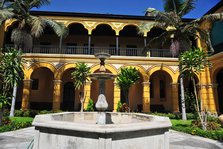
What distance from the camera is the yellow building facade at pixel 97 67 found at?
17.4 m

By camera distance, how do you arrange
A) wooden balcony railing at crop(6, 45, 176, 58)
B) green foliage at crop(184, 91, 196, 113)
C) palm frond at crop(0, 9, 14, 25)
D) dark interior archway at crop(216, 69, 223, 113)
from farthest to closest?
wooden balcony railing at crop(6, 45, 176, 58), dark interior archway at crop(216, 69, 223, 113), palm frond at crop(0, 9, 14, 25), green foliage at crop(184, 91, 196, 113)

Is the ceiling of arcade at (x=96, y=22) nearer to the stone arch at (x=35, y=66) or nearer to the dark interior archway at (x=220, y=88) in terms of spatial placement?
the stone arch at (x=35, y=66)

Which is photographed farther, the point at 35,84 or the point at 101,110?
the point at 35,84

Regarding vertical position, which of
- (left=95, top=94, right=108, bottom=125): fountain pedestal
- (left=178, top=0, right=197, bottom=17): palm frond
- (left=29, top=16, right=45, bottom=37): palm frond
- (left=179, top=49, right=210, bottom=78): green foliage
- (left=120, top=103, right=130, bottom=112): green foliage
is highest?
(left=178, top=0, right=197, bottom=17): palm frond

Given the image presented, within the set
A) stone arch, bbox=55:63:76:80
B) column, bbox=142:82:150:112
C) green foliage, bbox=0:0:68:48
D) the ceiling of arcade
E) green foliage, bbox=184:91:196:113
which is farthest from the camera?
the ceiling of arcade

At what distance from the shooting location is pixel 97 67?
17.7 m

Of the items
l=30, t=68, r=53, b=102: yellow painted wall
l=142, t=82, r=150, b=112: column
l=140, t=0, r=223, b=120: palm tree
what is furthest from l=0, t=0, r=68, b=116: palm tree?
l=142, t=82, r=150, b=112: column

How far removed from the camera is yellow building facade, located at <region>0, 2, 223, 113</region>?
17.4 m

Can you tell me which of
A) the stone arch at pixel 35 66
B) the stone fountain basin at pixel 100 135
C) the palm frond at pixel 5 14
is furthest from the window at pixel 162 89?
the stone fountain basin at pixel 100 135

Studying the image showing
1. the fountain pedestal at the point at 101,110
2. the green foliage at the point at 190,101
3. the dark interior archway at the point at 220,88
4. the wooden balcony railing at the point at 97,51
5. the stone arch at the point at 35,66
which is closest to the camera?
the fountain pedestal at the point at 101,110

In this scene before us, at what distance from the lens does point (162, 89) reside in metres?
21.2

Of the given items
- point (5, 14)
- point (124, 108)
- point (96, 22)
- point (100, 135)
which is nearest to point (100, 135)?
point (100, 135)

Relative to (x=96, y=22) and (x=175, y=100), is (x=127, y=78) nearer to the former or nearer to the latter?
(x=175, y=100)

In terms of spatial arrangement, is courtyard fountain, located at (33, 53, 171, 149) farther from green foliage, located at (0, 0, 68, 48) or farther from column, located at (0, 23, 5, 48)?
column, located at (0, 23, 5, 48)
